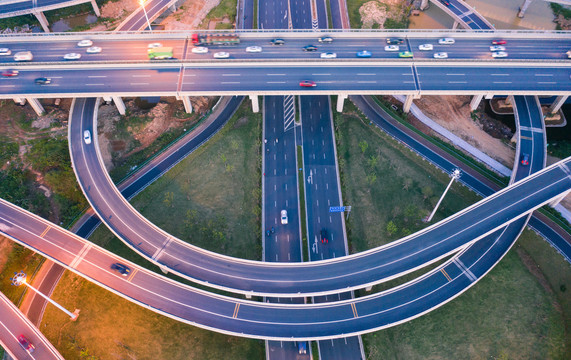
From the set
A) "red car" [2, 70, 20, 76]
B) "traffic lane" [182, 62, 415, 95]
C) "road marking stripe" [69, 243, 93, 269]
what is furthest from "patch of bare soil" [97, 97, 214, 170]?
"road marking stripe" [69, 243, 93, 269]

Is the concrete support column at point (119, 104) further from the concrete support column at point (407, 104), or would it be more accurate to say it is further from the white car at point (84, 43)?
the concrete support column at point (407, 104)

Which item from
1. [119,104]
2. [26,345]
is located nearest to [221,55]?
[119,104]

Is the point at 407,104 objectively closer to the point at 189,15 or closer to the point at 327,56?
the point at 327,56

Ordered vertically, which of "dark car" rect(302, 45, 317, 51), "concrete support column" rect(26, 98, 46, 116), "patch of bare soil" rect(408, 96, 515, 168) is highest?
"dark car" rect(302, 45, 317, 51)

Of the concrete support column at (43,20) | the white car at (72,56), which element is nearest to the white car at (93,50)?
the white car at (72,56)

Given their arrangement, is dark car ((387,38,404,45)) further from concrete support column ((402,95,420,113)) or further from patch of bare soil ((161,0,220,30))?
patch of bare soil ((161,0,220,30))

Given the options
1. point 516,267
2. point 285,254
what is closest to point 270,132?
point 285,254

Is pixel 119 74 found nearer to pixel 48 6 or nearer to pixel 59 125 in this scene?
pixel 59 125
